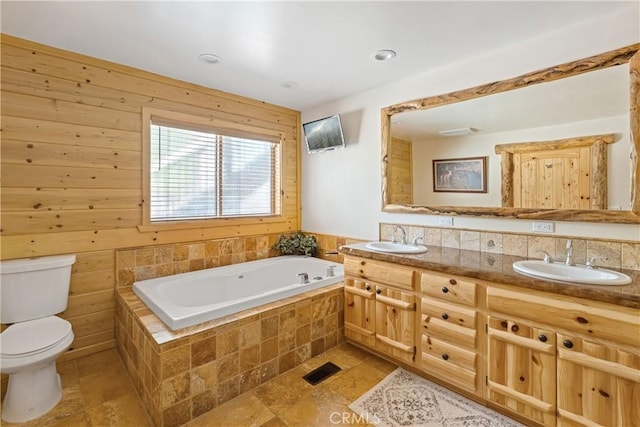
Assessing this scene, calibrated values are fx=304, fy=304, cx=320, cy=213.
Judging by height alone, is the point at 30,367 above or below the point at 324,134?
below

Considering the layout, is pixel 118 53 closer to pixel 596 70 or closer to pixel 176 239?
pixel 176 239

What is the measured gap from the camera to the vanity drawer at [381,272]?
219 cm

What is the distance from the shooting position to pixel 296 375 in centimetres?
222

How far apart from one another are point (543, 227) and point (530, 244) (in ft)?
0.47

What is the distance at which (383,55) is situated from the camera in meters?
2.37

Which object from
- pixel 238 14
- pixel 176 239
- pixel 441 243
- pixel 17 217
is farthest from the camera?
pixel 176 239

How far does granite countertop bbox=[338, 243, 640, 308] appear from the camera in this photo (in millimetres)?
1423

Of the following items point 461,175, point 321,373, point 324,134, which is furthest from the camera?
point 324,134

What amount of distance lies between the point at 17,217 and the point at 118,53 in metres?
1.41

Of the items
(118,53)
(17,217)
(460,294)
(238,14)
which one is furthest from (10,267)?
(460,294)

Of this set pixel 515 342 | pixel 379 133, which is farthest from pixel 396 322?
pixel 379 133

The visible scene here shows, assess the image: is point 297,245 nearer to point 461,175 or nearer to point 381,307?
point 381,307

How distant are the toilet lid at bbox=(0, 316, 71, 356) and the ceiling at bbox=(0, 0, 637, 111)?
1.96 metres

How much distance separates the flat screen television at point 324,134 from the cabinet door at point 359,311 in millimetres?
1556
